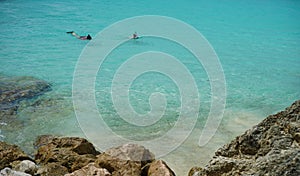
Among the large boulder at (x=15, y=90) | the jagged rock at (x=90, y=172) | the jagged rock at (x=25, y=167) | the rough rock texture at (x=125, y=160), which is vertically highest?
the jagged rock at (x=90, y=172)

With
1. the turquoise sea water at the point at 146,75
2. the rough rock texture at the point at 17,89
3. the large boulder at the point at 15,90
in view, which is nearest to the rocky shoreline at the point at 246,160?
the turquoise sea water at the point at 146,75

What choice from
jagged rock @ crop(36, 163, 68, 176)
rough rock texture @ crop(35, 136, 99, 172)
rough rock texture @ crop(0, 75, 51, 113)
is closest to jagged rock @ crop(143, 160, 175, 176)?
rough rock texture @ crop(35, 136, 99, 172)

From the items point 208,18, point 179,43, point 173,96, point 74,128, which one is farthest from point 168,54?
point 208,18

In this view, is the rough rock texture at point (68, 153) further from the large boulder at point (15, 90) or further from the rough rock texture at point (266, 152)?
the rough rock texture at point (266, 152)

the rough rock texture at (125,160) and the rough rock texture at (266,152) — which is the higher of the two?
the rough rock texture at (266,152)

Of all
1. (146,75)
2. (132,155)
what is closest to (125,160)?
(132,155)

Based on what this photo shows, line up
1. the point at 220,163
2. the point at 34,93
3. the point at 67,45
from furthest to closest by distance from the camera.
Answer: the point at 67,45 → the point at 34,93 → the point at 220,163

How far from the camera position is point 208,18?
31312mm

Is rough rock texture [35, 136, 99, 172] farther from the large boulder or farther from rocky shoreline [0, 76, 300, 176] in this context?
the large boulder

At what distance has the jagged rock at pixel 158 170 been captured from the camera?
5.05 m

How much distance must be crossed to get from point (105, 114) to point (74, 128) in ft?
4.09

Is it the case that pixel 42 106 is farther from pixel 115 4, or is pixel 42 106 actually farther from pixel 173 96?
pixel 115 4

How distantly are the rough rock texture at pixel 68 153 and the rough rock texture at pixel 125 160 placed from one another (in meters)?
0.39

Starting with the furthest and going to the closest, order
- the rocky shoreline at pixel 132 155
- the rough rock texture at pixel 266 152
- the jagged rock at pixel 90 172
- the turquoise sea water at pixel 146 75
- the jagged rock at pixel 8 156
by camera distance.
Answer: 1. the turquoise sea water at pixel 146 75
2. the jagged rock at pixel 8 156
3. the jagged rock at pixel 90 172
4. the rocky shoreline at pixel 132 155
5. the rough rock texture at pixel 266 152
